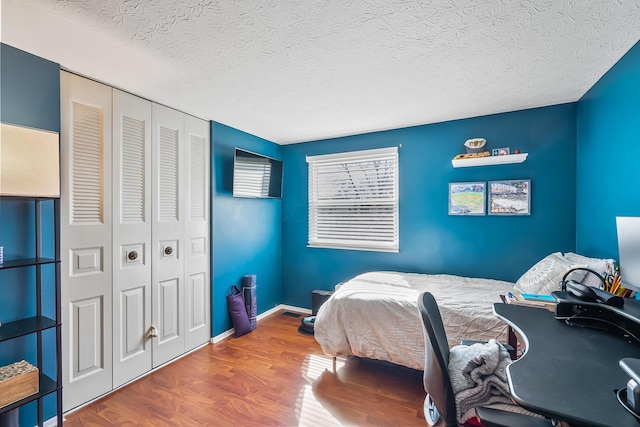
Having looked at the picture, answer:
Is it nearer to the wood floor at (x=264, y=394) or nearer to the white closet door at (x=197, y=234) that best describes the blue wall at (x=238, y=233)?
the white closet door at (x=197, y=234)

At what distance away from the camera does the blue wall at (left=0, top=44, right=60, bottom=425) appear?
168 cm

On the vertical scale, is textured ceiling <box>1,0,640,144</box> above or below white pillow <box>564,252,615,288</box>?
above

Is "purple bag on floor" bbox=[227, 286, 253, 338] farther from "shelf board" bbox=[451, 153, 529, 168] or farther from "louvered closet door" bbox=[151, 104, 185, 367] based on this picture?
"shelf board" bbox=[451, 153, 529, 168]

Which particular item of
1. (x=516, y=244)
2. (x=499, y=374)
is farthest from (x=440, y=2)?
(x=516, y=244)

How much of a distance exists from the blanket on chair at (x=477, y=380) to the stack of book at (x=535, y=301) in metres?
0.66

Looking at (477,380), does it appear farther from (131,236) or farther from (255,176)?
(255,176)

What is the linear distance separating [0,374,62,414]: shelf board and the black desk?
7.55ft

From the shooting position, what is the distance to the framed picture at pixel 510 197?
2.87 m

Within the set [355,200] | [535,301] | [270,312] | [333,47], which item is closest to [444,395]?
[535,301]

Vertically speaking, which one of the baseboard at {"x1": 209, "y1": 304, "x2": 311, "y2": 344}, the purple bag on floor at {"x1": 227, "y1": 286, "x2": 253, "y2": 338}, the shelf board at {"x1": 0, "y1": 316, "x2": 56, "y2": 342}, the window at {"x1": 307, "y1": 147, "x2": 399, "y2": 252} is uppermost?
the window at {"x1": 307, "y1": 147, "x2": 399, "y2": 252}

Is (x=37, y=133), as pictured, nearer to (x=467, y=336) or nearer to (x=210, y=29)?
(x=210, y=29)

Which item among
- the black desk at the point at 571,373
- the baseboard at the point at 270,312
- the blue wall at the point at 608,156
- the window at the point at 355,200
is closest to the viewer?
the black desk at the point at 571,373

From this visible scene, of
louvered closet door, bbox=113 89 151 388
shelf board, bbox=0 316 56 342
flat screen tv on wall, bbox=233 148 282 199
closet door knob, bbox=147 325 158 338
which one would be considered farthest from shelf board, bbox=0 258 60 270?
flat screen tv on wall, bbox=233 148 282 199

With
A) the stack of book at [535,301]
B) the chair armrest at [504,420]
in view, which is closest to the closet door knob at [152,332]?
the chair armrest at [504,420]
